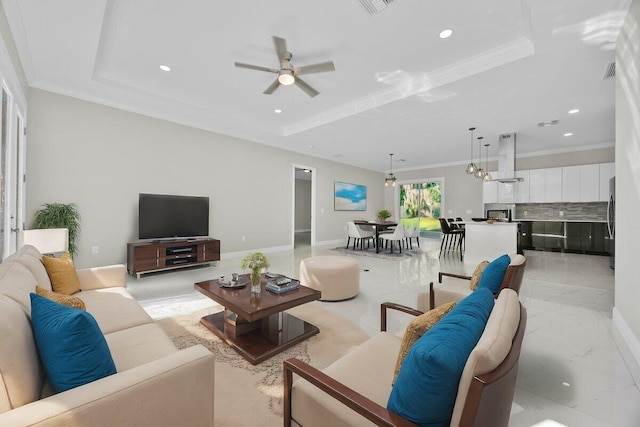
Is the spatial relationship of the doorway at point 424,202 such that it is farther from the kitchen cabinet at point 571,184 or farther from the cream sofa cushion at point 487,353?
the cream sofa cushion at point 487,353

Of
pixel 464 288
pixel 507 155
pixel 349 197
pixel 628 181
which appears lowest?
pixel 464 288

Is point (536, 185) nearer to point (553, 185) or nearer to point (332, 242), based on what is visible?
point (553, 185)

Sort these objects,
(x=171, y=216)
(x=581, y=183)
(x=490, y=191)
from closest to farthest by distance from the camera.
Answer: (x=171, y=216) → (x=581, y=183) → (x=490, y=191)

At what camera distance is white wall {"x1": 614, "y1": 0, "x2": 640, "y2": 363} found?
204 cm

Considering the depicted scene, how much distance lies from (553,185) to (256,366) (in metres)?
8.61

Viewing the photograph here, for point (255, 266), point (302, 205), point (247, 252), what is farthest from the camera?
point (302, 205)

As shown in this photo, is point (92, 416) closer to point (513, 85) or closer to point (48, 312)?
point (48, 312)

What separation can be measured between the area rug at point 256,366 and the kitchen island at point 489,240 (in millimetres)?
4342

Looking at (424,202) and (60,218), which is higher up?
(424,202)

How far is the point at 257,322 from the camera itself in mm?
2441

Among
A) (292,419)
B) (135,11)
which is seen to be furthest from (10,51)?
(292,419)

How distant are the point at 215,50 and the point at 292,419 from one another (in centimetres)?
361

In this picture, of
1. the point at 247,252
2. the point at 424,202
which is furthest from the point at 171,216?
the point at 424,202

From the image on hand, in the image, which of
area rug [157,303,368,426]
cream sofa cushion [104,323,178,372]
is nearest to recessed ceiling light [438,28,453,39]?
area rug [157,303,368,426]
